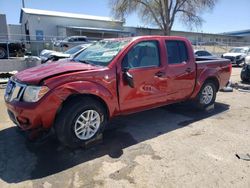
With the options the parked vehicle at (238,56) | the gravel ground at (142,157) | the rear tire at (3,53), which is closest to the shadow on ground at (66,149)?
the gravel ground at (142,157)

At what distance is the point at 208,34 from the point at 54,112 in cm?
4541

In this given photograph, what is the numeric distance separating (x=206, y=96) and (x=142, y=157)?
3.04 meters

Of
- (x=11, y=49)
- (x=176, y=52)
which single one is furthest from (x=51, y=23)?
(x=176, y=52)

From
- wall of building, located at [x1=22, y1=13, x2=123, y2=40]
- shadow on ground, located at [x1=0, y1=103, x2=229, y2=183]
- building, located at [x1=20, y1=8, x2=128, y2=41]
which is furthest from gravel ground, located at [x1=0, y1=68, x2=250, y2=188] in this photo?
wall of building, located at [x1=22, y1=13, x2=123, y2=40]

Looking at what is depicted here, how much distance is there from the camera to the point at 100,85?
389cm

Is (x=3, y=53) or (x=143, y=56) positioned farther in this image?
(x=3, y=53)

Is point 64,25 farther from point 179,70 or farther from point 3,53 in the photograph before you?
point 179,70

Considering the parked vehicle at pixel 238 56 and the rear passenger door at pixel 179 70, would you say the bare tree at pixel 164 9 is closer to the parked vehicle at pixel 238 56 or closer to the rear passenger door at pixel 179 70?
the parked vehicle at pixel 238 56

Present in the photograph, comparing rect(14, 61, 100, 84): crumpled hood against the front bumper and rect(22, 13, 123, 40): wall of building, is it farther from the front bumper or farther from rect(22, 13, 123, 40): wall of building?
rect(22, 13, 123, 40): wall of building

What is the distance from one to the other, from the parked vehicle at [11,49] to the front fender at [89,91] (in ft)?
41.8

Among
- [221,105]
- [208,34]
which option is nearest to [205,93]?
[221,105]

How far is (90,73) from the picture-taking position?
150 inches

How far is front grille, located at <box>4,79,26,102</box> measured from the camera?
3.62m

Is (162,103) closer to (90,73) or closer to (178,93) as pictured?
(178,93)
